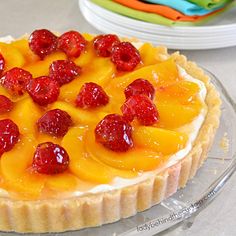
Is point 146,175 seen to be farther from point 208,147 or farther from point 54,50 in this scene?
point 54,50

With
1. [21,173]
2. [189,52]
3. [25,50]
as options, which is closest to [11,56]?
[25,50]

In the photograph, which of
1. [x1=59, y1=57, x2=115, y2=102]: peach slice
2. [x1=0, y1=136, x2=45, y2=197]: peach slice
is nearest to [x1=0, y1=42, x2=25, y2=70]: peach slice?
[x1=59, y1=57, x2=115, y2=102]: peach slice

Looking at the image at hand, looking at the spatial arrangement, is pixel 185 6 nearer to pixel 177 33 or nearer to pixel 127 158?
pixel 177 33

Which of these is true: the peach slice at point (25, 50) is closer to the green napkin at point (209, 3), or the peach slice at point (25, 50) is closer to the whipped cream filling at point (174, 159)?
the whipped cream filling at point (174, 159)

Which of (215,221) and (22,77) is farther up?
(22,77)

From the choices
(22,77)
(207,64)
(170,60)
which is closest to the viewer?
(22,77)

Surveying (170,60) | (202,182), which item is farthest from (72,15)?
(202,182)
